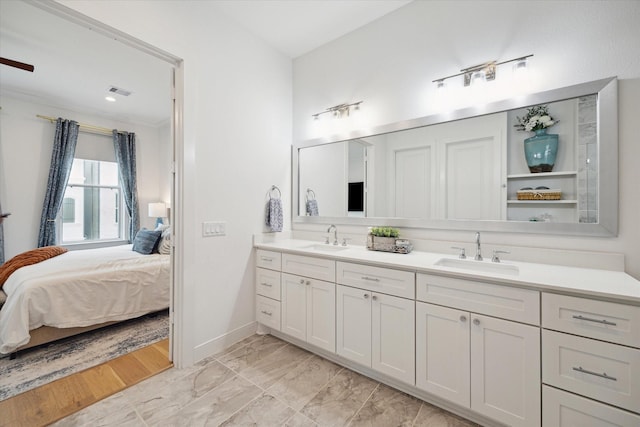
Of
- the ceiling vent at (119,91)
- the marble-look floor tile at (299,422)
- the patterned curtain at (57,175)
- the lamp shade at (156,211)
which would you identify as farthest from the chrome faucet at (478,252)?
the patterned curtain at (57,175)

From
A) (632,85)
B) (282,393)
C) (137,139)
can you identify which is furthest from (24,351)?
(632,85)

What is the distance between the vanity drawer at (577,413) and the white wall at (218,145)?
2148 mm

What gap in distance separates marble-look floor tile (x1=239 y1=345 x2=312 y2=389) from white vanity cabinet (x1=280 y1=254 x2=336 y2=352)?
0.16 metres

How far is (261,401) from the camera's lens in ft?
5.32

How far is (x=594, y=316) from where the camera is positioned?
1095 mm

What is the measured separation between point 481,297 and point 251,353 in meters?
1.80

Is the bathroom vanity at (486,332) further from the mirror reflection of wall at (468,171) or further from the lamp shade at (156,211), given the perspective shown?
the lamp shade at (156,211)

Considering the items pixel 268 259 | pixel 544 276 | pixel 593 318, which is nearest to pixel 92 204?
pixel 268 259

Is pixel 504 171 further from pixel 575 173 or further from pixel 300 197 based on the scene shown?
pixel 300 197

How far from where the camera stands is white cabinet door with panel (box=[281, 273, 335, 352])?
196 cm

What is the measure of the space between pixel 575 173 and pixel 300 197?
2197mm

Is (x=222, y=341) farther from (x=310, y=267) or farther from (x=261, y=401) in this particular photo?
(x=310, y=267)

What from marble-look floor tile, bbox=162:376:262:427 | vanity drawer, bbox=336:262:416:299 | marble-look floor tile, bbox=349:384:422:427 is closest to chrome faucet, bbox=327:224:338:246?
vanity drawer, bbox=336:262:416:299

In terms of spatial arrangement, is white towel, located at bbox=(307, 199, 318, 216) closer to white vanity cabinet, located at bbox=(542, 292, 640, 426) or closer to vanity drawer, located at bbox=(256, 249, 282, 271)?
vanity drawer, located at bbox=(256, 249, 282, 271)
